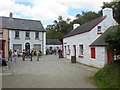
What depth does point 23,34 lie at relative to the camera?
42.6 m

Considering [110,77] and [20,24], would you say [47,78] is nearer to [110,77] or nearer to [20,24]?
[110,77]

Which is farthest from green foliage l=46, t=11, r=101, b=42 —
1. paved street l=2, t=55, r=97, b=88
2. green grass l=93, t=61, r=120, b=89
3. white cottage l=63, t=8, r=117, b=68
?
green grass l=93, t=61, r=120, b=89

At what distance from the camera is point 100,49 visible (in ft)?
66.5

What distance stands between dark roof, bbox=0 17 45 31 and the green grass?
29794 millimetres

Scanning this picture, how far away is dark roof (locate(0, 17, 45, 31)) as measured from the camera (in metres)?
41.3

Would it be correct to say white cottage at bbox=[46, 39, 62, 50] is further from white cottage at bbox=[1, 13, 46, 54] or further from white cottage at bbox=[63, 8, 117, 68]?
white cottage at bbox=[63, 8, 117, 68]

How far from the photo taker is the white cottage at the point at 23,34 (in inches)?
1623

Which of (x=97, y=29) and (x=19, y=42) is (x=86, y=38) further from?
(x=19, y=42)

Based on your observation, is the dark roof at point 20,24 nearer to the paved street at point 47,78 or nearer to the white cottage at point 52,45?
the white cottage at point 52,45

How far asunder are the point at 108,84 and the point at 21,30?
109 feet

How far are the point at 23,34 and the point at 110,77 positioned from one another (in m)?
32.7

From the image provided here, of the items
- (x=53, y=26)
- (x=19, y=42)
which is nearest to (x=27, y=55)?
(x=19, y=42)

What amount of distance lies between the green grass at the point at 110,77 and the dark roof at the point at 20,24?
2979cm

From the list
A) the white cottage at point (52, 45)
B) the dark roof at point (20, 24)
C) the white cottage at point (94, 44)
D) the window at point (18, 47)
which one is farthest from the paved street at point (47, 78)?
the white cottage at point (52, 45)
